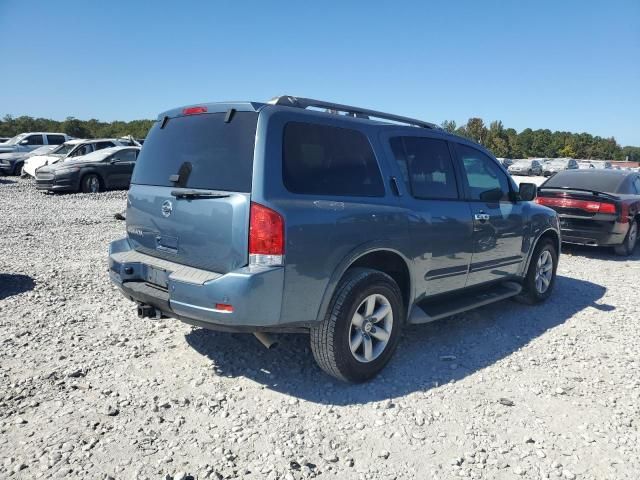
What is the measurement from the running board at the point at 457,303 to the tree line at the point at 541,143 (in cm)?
7519

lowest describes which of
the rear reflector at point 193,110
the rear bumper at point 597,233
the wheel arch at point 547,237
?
the rear bumper at point 597,233

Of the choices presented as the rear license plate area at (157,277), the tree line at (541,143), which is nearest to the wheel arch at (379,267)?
the rear license plate area at (157,277)

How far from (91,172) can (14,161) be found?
993cm

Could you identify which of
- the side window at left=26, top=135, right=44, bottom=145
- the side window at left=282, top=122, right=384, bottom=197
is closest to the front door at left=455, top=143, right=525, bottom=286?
the side window at left=282, top=122, right=384, bottom=197

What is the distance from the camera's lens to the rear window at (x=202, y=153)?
10.4ft

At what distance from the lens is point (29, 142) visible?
26.0m

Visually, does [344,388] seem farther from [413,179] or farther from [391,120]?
[391,120]

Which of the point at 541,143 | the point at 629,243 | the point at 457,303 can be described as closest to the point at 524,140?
the point at 541,143

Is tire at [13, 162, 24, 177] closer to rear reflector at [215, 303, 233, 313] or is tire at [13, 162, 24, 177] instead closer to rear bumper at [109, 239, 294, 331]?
Result: rear bumper at [109, 239, 294, 331]

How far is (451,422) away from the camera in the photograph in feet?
10.4

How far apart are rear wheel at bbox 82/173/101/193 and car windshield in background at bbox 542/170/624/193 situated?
13859 millimetres

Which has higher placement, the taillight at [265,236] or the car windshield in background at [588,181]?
the car windshield in background at [588,181]

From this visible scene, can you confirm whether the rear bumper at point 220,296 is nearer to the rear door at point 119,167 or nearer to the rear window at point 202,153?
the rear window at point 202,153

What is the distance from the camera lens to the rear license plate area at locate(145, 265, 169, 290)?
3.37 meters
